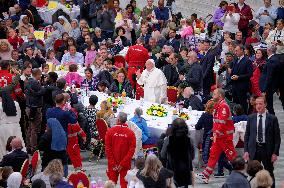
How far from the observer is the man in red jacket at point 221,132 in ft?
80.3

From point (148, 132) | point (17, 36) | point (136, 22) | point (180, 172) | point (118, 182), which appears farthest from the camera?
point (136, 22)

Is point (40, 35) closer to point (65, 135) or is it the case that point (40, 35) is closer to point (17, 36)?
point (17, 36)

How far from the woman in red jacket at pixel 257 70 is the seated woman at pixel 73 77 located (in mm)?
3936

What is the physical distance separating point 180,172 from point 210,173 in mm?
2587

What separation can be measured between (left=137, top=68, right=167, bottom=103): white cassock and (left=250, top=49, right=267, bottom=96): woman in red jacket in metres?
1.99

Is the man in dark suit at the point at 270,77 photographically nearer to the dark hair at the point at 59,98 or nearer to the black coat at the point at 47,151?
the dark hair at the point at 59,98

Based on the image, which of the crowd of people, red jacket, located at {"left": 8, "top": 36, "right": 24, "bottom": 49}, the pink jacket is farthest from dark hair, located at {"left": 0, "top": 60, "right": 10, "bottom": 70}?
the pink jacket

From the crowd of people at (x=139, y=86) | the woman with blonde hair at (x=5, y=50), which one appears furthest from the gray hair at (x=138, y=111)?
the woman with blonde hair at (x=5, y=50)

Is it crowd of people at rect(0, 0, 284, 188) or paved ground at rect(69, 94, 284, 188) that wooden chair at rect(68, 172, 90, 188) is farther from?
paved ground at rect(69, 94, 284, 188)

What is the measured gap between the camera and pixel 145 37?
35.8 meters

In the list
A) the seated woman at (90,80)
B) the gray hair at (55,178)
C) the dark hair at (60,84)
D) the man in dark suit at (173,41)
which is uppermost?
the man in dark suit at (173,41)

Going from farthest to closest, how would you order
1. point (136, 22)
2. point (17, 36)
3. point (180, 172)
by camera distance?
point (136, 22), point (17, 36), point (180, 172)

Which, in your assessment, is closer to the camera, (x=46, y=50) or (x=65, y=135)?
(x=65, y=135)

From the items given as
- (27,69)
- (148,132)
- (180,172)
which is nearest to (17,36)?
(27,69)
